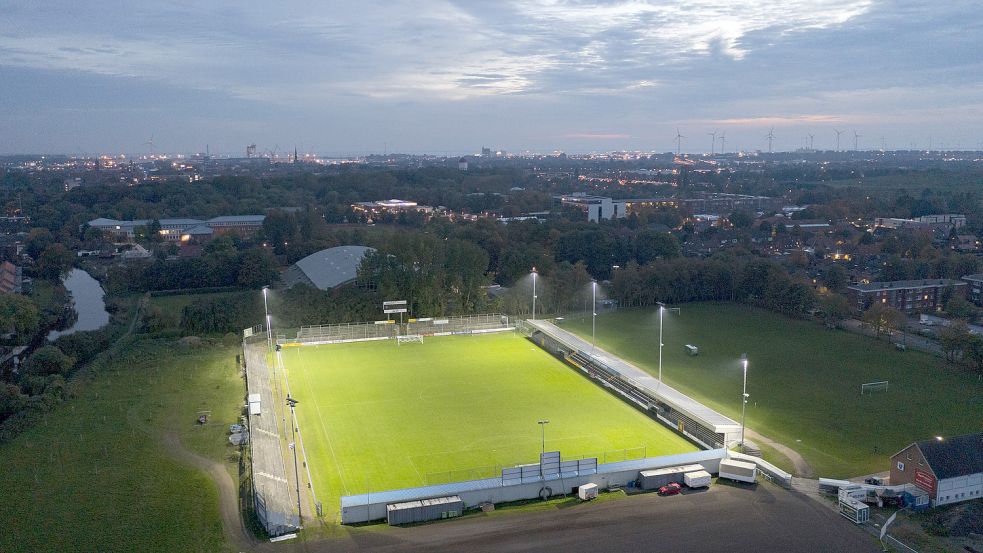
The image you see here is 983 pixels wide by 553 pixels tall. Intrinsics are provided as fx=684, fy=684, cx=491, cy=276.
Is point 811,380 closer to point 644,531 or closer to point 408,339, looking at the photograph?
point 644,531

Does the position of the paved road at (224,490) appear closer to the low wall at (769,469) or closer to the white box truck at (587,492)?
the white box truck at (587,492)

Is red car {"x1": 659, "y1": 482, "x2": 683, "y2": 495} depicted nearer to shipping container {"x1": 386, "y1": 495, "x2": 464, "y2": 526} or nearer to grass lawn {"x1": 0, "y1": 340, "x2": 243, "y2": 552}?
shipping container {"x1": 386, "y1": 495, "x2": 464, "y2": 526}

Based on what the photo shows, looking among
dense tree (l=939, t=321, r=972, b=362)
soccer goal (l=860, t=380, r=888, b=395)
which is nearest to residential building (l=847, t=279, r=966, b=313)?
dense tree (l=939, t=321, r=972, b=362)

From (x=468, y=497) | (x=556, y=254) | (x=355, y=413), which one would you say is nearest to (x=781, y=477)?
(x=468, y=497)

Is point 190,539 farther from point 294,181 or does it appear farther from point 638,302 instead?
point 294,181

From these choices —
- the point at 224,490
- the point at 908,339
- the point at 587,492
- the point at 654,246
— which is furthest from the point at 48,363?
the point at 908,339
